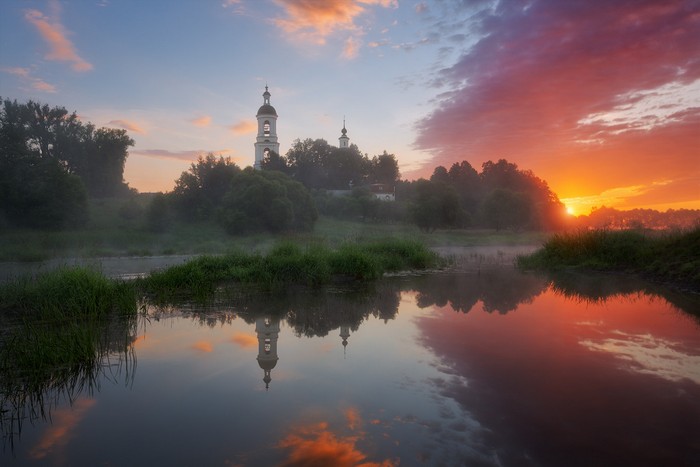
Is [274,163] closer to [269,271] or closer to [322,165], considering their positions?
[322,165]

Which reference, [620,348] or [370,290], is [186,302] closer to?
[370,290]

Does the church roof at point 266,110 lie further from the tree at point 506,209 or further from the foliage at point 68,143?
the tree at point 506,209

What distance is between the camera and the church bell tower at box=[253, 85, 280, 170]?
222 ft

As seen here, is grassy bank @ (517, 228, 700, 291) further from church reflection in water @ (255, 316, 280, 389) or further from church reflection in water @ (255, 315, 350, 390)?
church reflection in water @ (255, 316, 280, 389)

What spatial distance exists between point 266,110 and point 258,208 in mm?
32069

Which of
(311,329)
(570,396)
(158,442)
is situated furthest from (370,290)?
(158,442)

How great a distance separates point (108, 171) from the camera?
4631 centimetres

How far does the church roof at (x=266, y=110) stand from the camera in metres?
67.5

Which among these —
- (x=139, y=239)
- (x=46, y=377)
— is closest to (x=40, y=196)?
(x=139, y=239)

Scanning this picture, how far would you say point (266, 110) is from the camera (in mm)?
67750

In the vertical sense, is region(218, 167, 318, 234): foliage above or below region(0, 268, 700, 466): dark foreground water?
above

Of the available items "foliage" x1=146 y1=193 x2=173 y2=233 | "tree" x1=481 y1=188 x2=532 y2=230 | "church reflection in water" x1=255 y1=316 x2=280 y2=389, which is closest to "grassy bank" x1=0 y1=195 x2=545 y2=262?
"foliage" x1=146 y1=193 x2=173 y2=233

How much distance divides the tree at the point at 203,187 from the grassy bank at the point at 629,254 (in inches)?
1193

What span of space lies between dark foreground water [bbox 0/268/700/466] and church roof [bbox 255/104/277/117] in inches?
2356
